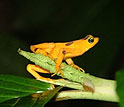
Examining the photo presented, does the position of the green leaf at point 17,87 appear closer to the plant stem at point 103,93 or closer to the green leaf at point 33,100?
the green leaf at point 33,100

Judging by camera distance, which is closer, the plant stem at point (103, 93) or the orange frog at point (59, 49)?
the plant stem at point (103, 93)

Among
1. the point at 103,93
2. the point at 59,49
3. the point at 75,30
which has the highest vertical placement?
the point at 75,30

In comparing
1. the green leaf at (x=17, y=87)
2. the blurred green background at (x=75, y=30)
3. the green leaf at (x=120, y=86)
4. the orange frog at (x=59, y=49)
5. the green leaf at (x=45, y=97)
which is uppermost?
the blurred green background at (x=75, y=30)

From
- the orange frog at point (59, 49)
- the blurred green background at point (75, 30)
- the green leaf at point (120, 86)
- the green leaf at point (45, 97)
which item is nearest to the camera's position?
the green leaf at point (120, 86)

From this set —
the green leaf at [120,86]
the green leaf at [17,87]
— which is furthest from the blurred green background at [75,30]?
the green leaf at [120,86]

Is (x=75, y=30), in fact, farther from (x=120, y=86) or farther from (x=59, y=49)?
(x=120, y=86)

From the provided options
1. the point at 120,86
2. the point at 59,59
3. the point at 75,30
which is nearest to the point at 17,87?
the point at 59,59

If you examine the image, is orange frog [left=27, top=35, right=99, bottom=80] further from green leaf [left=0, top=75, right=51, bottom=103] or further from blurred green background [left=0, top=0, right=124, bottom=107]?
blurred green background [left=0, top=0, right=124, bottom=107]

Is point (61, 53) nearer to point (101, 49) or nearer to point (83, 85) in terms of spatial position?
point (83, 85)
